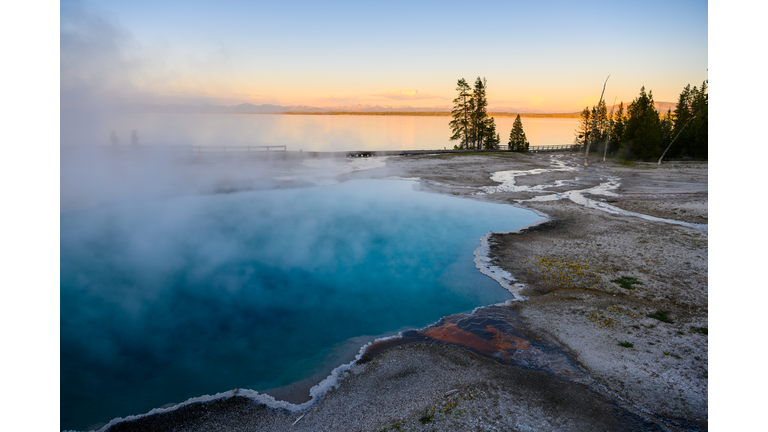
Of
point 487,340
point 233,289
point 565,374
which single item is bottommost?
point 565,374

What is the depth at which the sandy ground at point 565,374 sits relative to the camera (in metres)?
6.62

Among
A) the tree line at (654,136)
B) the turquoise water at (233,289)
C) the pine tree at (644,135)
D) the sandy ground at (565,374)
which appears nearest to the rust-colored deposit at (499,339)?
the sandy ground at (565,374)

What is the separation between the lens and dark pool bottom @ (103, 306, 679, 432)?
21.8 ft

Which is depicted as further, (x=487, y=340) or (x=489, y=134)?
(x=489, y=134)

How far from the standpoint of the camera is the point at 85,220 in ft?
57.9

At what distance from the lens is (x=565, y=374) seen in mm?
7863

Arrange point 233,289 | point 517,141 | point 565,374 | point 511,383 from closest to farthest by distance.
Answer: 1. point 511,383
2. point 565,374
3. point 233,289
4. point 517,141

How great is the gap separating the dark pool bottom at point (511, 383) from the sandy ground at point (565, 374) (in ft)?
0.09

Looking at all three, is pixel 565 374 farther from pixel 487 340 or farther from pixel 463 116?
pixel 463 116

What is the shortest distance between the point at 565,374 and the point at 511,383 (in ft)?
4.40

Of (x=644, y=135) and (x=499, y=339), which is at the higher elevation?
(x=644, y=135)

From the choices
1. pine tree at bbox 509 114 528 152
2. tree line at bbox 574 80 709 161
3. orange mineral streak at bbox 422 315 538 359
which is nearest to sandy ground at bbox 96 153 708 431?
orange mineral streak at bbox 422 315 538 359

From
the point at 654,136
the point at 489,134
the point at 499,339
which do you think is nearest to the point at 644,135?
the point at 654,136

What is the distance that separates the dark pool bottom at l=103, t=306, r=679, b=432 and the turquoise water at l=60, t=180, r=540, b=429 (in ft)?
2.37
